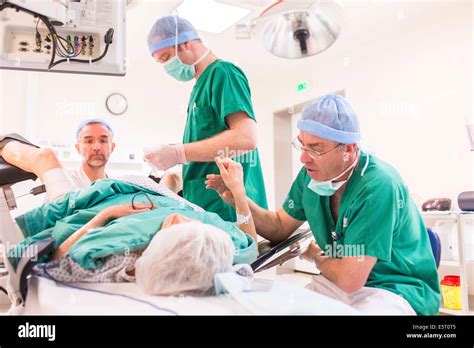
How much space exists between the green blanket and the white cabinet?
2.25m

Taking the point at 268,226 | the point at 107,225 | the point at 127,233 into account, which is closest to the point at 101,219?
the point at 107,225

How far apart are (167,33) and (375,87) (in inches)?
105

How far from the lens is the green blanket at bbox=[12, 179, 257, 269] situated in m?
1.01

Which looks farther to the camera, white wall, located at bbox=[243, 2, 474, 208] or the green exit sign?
the green exit sign

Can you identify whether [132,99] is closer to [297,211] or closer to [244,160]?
[244,160]

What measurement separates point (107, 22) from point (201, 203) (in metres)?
0.77

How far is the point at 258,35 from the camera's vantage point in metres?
1.79

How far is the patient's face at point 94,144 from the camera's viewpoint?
2.20 meters

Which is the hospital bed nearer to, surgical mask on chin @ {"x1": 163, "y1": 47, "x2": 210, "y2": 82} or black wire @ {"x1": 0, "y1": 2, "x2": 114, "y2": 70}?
black wire @ {"x1": 0, "y1": 2, "x2": 114, "y2": 70}

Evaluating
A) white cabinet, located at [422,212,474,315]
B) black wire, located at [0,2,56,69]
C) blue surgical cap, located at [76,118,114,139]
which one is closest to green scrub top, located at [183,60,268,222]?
black wire, located at [0,2,56,69]

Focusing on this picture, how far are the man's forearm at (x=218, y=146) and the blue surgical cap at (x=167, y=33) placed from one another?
440 millimetres
